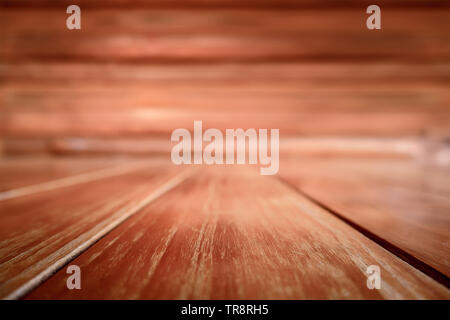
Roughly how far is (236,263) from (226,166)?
131 centimetres

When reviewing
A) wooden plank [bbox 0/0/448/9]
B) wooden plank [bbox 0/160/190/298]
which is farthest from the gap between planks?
wooden plank [bbox 0/0/448/9]

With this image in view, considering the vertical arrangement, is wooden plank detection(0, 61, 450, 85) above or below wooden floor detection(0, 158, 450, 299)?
above

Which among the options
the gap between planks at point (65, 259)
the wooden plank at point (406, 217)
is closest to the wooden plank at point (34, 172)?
the gap between planks at point (65, 259)

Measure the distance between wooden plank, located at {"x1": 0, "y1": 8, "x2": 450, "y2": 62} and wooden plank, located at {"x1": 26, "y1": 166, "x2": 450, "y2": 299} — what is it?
3.77ft

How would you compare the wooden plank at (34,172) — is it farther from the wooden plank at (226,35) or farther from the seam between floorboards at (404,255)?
the seam between floorboards at (404,255)

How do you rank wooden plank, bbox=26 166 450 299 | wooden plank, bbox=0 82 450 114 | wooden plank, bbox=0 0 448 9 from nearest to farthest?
wooden plank, bbox=26 166 450 299 < wooden plank, bbox=0 0 448 9 < wooden plank, bbox=0 82 450 114

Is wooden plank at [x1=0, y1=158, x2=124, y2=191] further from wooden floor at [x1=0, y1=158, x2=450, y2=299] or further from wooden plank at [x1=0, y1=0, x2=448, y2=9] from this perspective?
wooden plank at [x1=0, y1=0, x2=448, y2=9]

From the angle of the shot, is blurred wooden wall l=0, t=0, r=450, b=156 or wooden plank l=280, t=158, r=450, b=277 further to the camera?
blurred wooden wall l=0, t=0, r=450, b=156

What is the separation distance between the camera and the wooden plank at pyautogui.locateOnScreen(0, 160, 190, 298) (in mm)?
223

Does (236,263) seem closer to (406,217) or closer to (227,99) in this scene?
(406,217)

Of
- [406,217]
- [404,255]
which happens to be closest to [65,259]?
[404,255]

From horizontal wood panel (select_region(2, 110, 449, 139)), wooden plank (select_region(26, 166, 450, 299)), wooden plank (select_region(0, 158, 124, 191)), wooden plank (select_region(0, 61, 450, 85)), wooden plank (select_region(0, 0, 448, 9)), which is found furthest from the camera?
horizontal wood panel (select_region(2, 110, 449, 139))

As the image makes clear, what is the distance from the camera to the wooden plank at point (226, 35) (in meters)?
1.24
